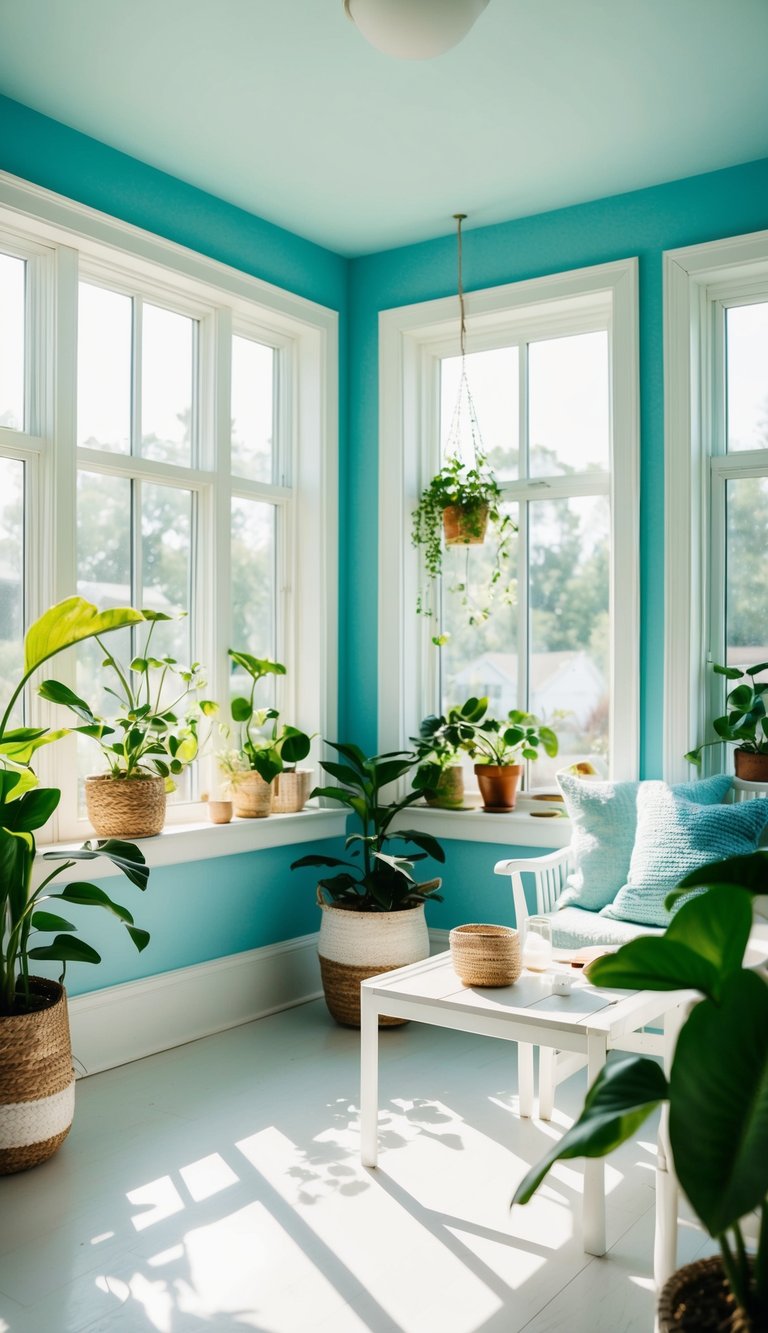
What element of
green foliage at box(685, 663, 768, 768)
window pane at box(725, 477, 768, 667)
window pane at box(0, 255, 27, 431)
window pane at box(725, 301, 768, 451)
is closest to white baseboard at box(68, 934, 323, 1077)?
green foliage at box(685, 663, 768, 768)

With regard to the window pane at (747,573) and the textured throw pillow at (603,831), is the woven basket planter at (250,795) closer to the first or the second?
the textured throw pillow at (603,831)

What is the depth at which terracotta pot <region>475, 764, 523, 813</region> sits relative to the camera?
13.7 ft

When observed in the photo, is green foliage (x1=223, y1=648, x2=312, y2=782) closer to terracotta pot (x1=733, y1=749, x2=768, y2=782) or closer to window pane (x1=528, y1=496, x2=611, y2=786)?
window pane (x1=528, y1=496, x2=611, y2=786)

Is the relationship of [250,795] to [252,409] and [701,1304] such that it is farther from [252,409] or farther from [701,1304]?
[701,1304]

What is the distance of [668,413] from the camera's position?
12.5 ft

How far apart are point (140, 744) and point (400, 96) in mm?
2149

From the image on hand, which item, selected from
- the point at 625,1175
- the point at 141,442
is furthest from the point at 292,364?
the point at 625,1175

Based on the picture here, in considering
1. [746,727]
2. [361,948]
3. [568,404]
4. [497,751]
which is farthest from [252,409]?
[746,727]

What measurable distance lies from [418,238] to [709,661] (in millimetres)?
2101

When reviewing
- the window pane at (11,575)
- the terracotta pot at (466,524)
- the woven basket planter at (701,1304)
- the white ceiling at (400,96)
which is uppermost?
the white ceiling at (400,96)

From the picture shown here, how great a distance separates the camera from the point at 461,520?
4227 millimetres

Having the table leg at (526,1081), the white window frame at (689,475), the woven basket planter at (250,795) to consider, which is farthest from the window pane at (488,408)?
the table leg at (526,1081)

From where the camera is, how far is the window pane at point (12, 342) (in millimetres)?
3408

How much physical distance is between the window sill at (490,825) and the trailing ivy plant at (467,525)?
710mm
